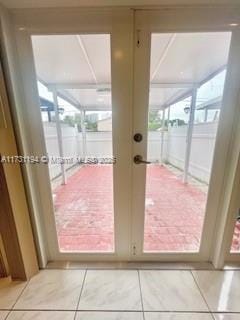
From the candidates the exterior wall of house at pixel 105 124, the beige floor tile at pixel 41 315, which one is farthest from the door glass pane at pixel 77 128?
the beige floor tile at pixel 41 315

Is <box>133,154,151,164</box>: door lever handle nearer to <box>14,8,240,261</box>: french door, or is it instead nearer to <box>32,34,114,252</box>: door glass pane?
<box>14,8,240,261</box>: french door

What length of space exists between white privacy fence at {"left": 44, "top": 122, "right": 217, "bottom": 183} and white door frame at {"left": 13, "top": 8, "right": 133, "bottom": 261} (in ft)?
0.33

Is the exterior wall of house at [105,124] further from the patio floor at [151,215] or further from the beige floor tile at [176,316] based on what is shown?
the beige floor tile at [176,316]

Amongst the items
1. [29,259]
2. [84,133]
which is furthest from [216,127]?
[29,259]

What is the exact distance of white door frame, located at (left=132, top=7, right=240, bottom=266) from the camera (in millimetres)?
1134

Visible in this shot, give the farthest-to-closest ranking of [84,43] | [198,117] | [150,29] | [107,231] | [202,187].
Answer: [107,231], [202,187], [198,117], [84,43], [150,29]

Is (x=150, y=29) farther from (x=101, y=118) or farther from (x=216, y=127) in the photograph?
(x=216, y=127)

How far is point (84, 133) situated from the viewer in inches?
60.3

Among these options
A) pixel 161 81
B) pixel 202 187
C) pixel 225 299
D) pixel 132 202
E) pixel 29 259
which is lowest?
pixel 225 299

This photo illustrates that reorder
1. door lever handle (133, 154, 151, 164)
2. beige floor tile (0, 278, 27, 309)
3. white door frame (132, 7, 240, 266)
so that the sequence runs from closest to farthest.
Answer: white door frame (132, 7, 240, 266) → beige floor tile (0, 278, 27, 309) → door lever handle (133, 154, 151, 164)

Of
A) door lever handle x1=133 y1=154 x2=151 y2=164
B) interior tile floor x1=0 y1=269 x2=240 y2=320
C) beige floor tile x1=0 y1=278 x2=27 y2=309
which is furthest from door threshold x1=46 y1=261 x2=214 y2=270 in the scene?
door lever handle x1=133 y1=154 x2=151 y2=164

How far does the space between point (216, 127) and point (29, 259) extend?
70.8 inches

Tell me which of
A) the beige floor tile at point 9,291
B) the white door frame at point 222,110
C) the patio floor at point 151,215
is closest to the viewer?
the white door frame at point 222,110

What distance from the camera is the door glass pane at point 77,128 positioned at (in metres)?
1.28
